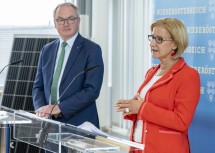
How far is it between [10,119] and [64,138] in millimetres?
754

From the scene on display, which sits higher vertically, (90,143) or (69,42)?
(69,42)

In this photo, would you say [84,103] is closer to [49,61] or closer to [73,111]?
[73,111]

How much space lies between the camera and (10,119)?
2766mm

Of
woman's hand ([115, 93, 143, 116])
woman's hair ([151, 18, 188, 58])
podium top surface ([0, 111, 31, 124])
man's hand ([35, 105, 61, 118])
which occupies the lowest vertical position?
podium top surface ([0, 111, 31, 124])

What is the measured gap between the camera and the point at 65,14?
3.06 m

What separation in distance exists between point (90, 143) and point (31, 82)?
8.77ft

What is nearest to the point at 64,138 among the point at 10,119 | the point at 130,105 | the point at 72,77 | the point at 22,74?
the point at 130,105

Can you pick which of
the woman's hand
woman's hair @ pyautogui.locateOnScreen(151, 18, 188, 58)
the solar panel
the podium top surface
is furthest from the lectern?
the solar panel

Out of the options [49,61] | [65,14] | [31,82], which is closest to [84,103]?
[49,61]

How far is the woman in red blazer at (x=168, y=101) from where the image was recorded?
2.27 m

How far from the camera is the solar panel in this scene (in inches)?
179

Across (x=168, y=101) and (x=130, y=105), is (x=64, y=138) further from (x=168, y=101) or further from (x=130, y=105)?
(x=168, y=101)

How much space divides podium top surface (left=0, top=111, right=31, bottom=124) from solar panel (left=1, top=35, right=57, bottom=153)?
1.64 m

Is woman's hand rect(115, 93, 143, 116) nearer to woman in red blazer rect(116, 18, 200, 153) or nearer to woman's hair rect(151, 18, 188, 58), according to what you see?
woman in red blazer rect(116, 18, 200, 153)
